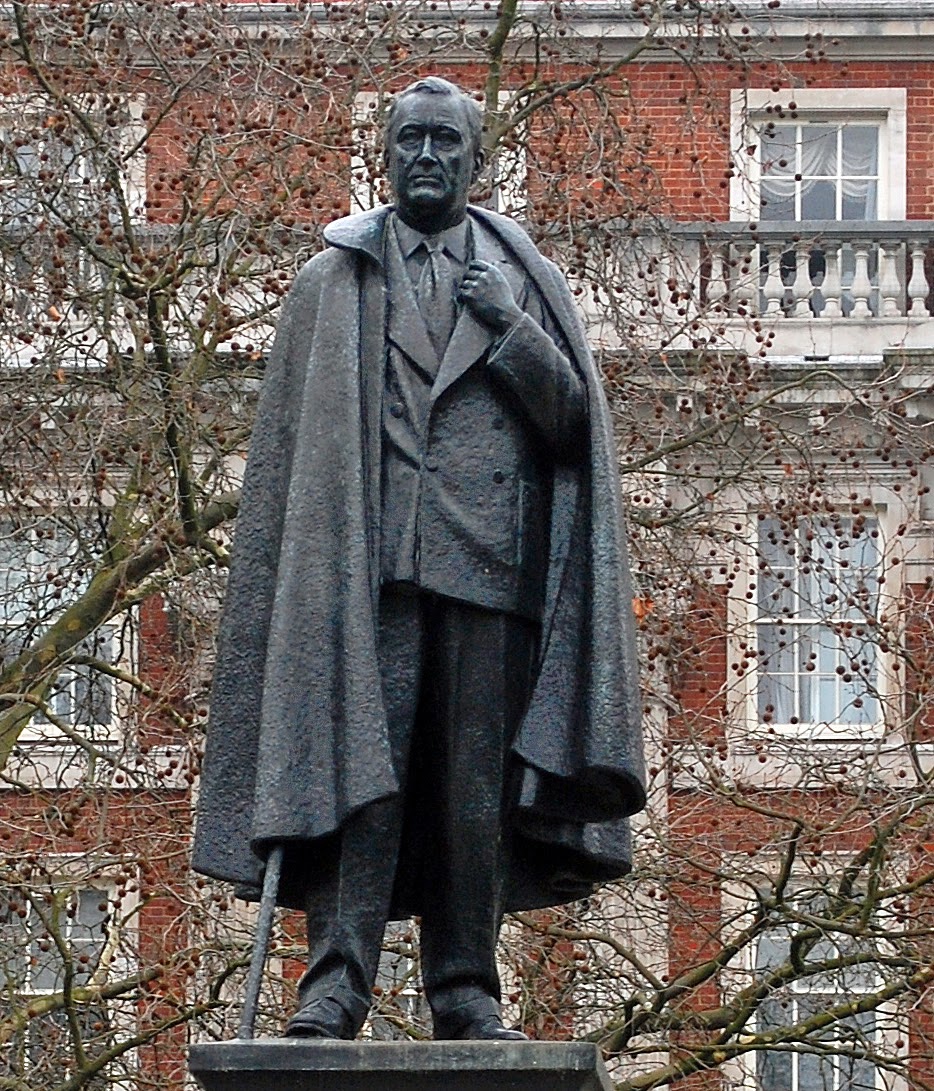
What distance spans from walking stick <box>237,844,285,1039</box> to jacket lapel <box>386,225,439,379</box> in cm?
103

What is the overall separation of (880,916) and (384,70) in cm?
578

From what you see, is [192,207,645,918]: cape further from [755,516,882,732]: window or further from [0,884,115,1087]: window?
[755,516,882,732]: window

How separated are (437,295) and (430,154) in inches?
11.3

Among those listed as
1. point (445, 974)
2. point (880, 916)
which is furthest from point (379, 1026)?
point (445, 974)

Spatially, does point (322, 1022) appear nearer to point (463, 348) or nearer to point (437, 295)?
point (463, 348)

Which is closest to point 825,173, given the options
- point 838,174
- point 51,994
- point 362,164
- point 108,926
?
point 838,174

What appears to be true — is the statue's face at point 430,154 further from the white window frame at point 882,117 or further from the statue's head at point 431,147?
the white window frame at point 882,117

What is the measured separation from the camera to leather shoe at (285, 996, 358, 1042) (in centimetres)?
705

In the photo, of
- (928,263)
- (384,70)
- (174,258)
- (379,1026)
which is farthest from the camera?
(928,263)

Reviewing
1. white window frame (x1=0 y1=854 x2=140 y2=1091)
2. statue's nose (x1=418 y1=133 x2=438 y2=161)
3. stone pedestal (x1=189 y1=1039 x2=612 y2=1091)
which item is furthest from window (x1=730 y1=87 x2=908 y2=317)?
stone pedestal (x1=189 y1=1039 x2=612 y2=1091)

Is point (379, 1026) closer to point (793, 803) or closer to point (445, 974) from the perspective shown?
point (793, 803)

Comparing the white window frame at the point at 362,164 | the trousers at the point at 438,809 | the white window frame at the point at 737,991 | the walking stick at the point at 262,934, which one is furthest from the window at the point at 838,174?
the walking stick at the point at 262,934

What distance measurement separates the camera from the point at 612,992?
63.7 feet

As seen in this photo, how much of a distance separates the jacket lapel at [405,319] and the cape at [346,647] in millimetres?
29
